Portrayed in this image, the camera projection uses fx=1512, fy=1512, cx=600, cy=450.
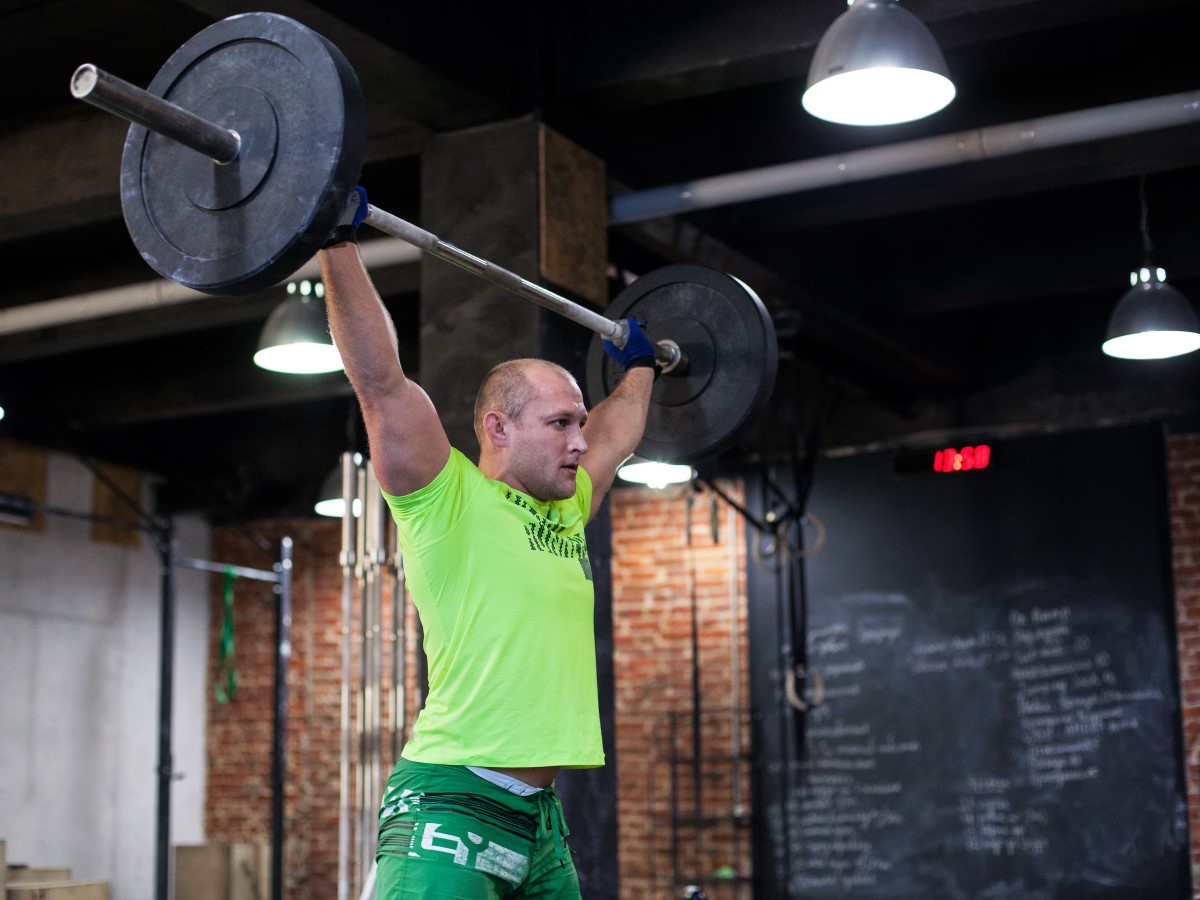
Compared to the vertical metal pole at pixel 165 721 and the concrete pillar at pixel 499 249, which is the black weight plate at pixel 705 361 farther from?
the vertical metal pole at pixel 165 721

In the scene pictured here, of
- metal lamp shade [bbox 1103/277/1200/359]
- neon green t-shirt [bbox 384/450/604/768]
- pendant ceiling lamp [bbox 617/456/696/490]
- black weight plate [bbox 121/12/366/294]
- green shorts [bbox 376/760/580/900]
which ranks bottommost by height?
green shorts [bbox 376/760/580/900]

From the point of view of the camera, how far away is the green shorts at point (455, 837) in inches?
83.8

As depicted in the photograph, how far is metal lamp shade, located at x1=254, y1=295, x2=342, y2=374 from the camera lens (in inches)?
185

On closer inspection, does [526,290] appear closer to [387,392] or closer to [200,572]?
[387,392]

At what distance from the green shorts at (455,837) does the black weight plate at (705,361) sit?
1.01m

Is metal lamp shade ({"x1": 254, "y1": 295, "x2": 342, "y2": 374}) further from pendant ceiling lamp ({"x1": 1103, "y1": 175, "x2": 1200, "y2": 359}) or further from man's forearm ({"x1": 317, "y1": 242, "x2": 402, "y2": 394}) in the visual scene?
man's forearm ({"x1": 317, "y1": 242, "x2": 402, "y2": 394})

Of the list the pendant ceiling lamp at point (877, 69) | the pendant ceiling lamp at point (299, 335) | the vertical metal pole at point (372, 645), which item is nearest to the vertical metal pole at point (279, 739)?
the vertical metal pole at point (372, 645)

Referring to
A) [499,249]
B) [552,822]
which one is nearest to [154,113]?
[552,822]

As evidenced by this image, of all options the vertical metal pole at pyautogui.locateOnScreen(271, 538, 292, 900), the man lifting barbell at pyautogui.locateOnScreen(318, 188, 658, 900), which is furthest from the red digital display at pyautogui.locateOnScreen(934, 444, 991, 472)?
the man lifting barbell at pyautogui.locateOnScreen(318, 188, 658, 900)

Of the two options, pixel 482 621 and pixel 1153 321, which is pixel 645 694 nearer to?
pixel 1153 321

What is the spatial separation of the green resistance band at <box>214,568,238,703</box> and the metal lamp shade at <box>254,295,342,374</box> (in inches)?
155

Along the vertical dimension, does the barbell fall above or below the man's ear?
above

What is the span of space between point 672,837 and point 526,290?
5662mm

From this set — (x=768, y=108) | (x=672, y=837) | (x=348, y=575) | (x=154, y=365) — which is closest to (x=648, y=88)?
(x=768, y=108)
